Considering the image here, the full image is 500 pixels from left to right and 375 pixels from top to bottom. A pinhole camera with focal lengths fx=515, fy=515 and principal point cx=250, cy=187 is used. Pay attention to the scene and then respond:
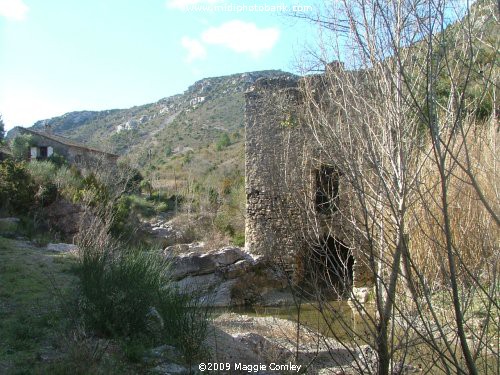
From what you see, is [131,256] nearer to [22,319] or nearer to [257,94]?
[22,319]

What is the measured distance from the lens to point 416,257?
577cm

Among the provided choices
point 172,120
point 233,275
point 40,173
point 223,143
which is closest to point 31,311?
point 233,275

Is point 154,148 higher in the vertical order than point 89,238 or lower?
higher

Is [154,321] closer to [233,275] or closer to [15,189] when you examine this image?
[233,275]

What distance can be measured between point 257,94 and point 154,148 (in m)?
32.8

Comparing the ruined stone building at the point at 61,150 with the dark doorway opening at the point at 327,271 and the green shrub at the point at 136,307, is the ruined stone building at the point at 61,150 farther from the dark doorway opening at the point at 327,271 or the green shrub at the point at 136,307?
the dark doorway opening at the point at 327,271

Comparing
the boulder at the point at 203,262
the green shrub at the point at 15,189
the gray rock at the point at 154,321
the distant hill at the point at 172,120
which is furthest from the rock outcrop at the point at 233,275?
the distant hill at the point at 172,120

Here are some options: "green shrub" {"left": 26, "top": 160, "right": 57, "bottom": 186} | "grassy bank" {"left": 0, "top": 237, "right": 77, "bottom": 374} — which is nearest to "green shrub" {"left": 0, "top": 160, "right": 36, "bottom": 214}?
"green shrub" {"left": 26, "top": 160, "right": 57, "bottom": 186}

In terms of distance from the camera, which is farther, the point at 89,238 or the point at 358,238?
the point at 89,238

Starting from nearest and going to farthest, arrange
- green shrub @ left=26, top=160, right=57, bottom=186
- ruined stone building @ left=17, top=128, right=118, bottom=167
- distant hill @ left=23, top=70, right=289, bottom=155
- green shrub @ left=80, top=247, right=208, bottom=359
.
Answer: green shrub @ left=80, top=247, right=208, bottom=359 → green shrub @ left=26, top=160, right=57, bottom=186 → ruined stone building @ left=17, top=128, right=118, bottom=167 → distant hill @ left=23, top=70, right=289, bottom=155

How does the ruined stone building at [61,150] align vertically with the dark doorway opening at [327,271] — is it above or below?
above

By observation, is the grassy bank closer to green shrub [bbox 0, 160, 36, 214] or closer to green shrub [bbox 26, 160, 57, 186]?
green shrub [bbox 0, 160, 36, 214]

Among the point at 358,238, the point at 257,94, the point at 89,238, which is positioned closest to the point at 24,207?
the point at 257,94

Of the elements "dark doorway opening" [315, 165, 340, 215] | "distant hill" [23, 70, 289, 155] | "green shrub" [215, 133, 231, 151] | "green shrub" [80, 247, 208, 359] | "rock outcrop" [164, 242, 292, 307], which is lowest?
"rock outcrop" [164, 242, 292, 307]
